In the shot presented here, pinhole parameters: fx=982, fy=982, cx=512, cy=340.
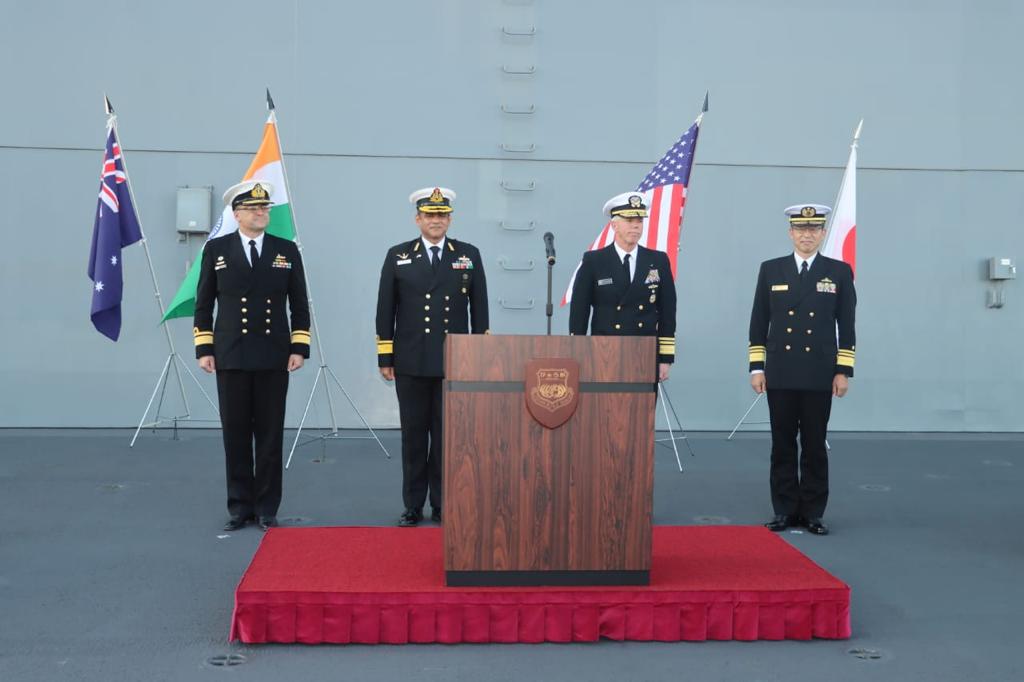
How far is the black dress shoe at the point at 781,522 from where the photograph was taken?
3994 millimetres

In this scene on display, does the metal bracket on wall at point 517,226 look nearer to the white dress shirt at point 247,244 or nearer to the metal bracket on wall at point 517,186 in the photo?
the metal bracket on wall at point 517,186

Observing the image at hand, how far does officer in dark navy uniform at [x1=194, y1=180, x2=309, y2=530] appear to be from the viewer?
12.8ft

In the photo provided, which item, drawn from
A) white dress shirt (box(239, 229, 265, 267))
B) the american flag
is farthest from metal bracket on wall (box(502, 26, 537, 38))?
white dress shirt (box(239, 229, 265, 267))

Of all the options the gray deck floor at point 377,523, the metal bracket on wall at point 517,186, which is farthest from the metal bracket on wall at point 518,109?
the gray deck floor at point 377,523

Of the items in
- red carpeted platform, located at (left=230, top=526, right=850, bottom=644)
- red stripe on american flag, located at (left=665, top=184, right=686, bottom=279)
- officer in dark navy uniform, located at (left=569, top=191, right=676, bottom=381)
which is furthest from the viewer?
red stripe on american flag, located at (left=665, top=184, right=686, bottom=279)

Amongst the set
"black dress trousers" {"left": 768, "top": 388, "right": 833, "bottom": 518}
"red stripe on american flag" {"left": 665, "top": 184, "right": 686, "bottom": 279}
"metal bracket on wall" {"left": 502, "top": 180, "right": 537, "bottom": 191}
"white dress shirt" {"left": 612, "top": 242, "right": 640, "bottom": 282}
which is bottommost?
"black dress trousers" {"left": 768, "top": 388, "right": 833, "bottom": 518}

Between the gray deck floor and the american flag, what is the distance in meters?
1.31

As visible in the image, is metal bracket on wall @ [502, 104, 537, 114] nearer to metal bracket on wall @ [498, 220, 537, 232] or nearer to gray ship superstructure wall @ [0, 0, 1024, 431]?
gray ship superstructure wall @ [0, 0, 1024, 431]

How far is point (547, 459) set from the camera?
2.57m

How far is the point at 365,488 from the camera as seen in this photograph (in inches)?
190

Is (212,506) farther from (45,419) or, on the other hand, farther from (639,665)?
(45,419)

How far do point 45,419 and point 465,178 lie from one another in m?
3.42

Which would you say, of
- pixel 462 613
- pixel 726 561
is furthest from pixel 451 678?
pixel 726 561

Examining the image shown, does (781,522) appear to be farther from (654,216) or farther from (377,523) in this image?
(654,216)
